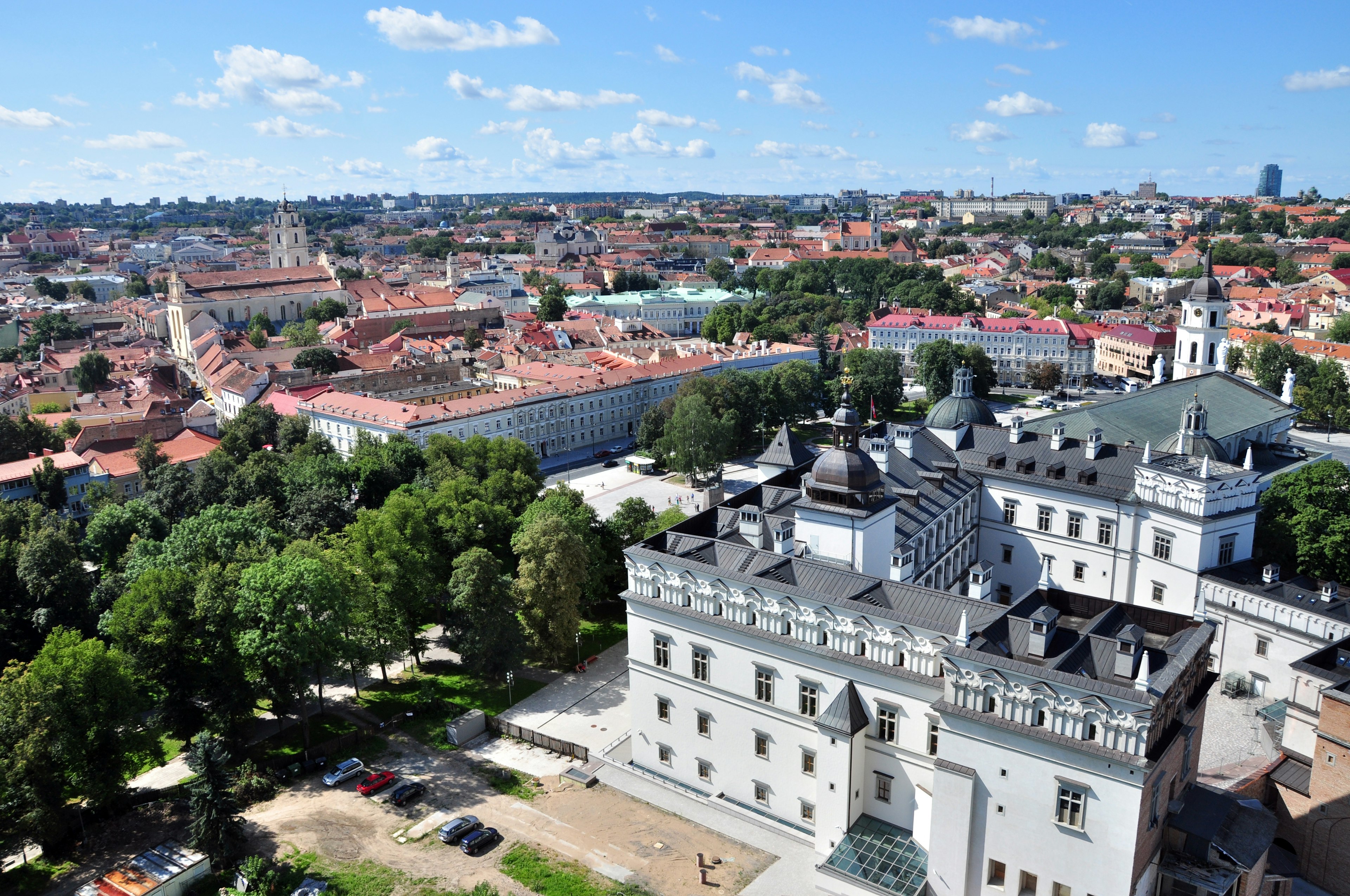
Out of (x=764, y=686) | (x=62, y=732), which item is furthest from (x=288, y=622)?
(x=764, y=686)

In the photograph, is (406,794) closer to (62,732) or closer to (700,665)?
Result: (62,732)

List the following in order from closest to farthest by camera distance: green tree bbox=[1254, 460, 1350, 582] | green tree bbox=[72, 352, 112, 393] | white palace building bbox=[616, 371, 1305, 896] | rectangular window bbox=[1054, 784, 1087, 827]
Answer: rectangular window bbox=[1054, 784, 1087, 827]
white palace building bbox=[616, 371, 1305, 896]
green tree bbox=[1254, 460, 1350, 582]
green tree bbox=[72, 352, 112, 393]

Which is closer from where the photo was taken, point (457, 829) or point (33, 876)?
point (33, 876)

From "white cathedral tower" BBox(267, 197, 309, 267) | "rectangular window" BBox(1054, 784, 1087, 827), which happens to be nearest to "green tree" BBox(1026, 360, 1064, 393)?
"rectangular window" BBox(1054, 784, 1087, 827)

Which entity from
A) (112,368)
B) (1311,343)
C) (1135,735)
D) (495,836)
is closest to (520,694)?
(495,836)

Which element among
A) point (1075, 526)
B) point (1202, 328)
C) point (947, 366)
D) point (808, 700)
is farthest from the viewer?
point (947, 366)

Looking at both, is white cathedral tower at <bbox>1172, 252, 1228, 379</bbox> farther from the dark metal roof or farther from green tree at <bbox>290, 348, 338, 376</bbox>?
green tree at <bbox>290, 348, 338, 376</bbox>
